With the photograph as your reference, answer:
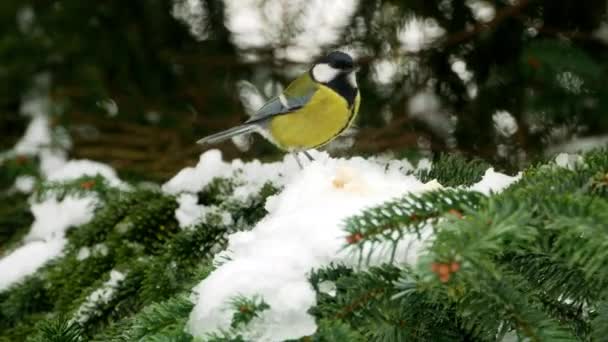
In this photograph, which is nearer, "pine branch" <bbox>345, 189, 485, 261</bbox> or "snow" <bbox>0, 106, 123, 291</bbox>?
"pine branch" <bbox>345, 189, 485, 261</bbox>

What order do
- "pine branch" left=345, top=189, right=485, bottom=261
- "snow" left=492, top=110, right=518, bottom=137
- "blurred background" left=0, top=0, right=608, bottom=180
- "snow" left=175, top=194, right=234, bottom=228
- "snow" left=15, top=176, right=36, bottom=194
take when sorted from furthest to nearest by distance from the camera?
"snow" left=492, top=110, right=518, bottom=137 < "blurred background" left=0, top=0, right=608, bottom=180 < "snow" left=15, top=176, right=36, bottom=194 < "snow" left=175, top=194, right=234, bottom=228 < "pine branch" left=345, top=189, right=485, bottom=261

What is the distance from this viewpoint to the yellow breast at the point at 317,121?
8.45 feet

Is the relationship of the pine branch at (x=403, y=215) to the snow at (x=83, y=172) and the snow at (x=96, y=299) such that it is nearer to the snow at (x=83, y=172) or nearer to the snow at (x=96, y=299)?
the snow at (x=96, y=299)

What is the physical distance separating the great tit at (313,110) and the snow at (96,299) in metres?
0.74

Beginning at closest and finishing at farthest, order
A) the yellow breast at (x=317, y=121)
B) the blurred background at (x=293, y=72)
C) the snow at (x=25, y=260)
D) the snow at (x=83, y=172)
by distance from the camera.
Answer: the snow at (x=25, y=260)
the snow at (x=83, y=172)
the yellow breast at (x=317, y=121)
the blurred background at (x=293, y=72)

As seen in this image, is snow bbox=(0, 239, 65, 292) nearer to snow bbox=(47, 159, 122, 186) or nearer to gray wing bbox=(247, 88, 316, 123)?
snow bbox=(47, 159, 122, 186)

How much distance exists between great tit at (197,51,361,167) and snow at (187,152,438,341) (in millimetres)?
1073

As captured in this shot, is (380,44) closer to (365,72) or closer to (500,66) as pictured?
(365,72)

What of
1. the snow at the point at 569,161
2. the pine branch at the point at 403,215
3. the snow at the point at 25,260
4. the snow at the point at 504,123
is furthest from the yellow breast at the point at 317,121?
the pine branch at the point at 403,215

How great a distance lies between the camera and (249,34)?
369 cm

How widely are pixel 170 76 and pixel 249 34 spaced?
1.32 ft

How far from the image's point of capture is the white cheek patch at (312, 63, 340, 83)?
105 inches

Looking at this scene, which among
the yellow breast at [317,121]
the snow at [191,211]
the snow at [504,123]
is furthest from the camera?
the snow at [504,123]

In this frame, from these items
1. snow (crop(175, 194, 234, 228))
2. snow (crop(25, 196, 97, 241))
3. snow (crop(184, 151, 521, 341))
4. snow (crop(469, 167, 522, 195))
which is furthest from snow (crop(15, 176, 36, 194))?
snow (crop(469, 167, 522, 195))
